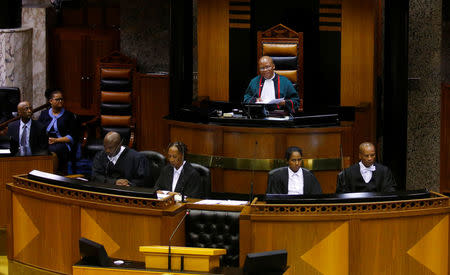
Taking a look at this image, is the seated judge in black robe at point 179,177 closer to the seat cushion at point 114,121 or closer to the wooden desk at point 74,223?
the wooden desk at point 74,223

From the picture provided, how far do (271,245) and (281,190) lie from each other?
52.2 inches

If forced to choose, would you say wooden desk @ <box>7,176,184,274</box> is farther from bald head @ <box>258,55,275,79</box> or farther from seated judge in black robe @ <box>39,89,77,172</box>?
bald head @ <box>258,55,275,79</box>

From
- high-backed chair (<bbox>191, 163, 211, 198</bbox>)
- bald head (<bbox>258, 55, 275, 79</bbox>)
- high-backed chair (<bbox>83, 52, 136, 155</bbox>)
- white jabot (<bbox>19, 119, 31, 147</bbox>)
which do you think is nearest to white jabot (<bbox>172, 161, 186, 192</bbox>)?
high-backed chair (<bbox>191, 163, 211, 198</bbox>)

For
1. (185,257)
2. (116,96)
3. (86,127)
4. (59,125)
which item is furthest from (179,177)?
(116,96)

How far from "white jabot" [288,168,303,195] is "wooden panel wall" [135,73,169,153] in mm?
4210

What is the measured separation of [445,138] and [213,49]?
305 centimetres

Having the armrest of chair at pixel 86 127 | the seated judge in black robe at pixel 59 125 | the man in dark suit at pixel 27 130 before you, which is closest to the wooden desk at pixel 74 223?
the man in dark suit at pixel 27 130

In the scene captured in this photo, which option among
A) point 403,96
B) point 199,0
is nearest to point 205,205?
point 403,96

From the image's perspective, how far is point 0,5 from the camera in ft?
38.6

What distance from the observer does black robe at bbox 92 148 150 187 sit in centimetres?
777

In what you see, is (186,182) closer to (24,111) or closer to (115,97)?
(24,111)

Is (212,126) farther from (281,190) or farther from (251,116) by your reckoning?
(281,190)

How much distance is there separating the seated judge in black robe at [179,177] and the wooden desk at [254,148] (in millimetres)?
1307

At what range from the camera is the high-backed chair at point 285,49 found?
10680 millimetres
